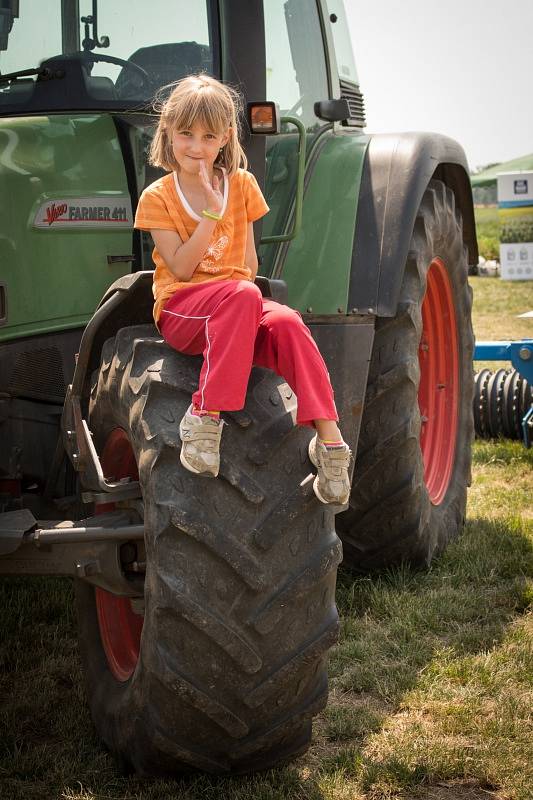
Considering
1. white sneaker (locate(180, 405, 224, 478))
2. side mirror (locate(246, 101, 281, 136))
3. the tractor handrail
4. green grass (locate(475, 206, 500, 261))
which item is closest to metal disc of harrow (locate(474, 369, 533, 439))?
the tractor handrail

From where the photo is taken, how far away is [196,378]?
2.58 metres

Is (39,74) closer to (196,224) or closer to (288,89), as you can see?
(196,224)

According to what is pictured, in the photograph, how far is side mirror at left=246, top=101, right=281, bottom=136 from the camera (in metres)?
3.10

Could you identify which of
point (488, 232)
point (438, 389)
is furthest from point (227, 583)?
point (488, 232)

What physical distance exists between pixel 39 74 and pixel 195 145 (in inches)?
32.3

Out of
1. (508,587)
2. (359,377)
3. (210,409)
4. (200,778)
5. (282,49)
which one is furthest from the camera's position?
(508,587)

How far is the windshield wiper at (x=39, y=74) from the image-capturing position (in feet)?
10.4

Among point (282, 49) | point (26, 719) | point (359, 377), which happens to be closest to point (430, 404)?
point (359, 377)

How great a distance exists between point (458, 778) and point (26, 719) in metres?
1.23

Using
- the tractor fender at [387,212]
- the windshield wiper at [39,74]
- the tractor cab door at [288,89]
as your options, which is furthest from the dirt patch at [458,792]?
the windshield wiper at [39,74]

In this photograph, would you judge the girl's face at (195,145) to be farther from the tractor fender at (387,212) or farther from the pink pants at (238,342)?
the tractor fender at (387,212)

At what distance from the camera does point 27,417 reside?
321 cm

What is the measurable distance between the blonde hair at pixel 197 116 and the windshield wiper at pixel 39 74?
640 mm

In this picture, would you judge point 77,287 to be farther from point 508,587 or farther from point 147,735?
point 508,587
